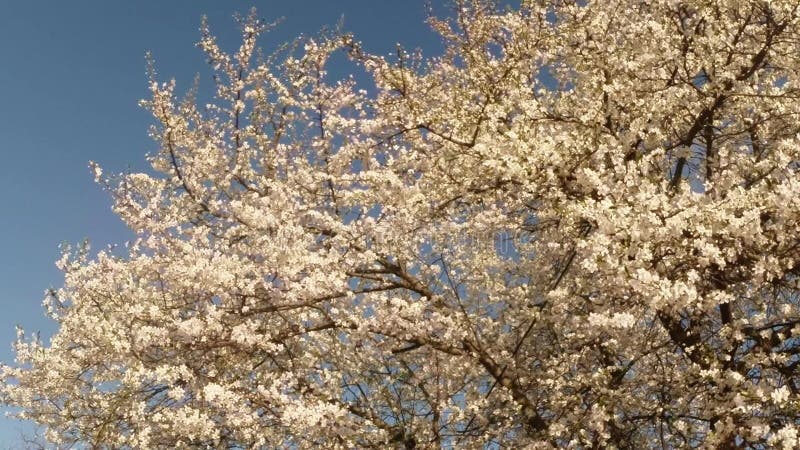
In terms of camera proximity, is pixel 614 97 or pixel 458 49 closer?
pixel 614 97

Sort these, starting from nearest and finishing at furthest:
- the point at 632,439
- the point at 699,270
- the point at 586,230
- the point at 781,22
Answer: the point at 699,270
the point at 781,22
the point at 586,230
the point at 632,439

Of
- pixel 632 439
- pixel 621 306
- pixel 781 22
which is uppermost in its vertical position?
pixel 781 22

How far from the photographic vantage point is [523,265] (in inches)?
449

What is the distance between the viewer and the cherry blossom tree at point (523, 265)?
670 cm

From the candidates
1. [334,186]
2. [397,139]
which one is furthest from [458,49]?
[334,186]

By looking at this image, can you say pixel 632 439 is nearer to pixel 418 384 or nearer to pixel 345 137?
pixel 418 384

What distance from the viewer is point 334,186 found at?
10602mm

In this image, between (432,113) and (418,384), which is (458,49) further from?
(418,384)

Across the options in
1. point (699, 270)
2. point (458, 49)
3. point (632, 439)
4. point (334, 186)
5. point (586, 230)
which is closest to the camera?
point (699, 270)

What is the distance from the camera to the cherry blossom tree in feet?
22.0

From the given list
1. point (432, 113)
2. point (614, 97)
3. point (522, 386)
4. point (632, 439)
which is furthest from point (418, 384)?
point (614, 97)

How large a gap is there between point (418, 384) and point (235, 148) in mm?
5942

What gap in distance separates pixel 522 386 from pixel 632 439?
1.62 metres

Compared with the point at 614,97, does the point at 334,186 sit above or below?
above
